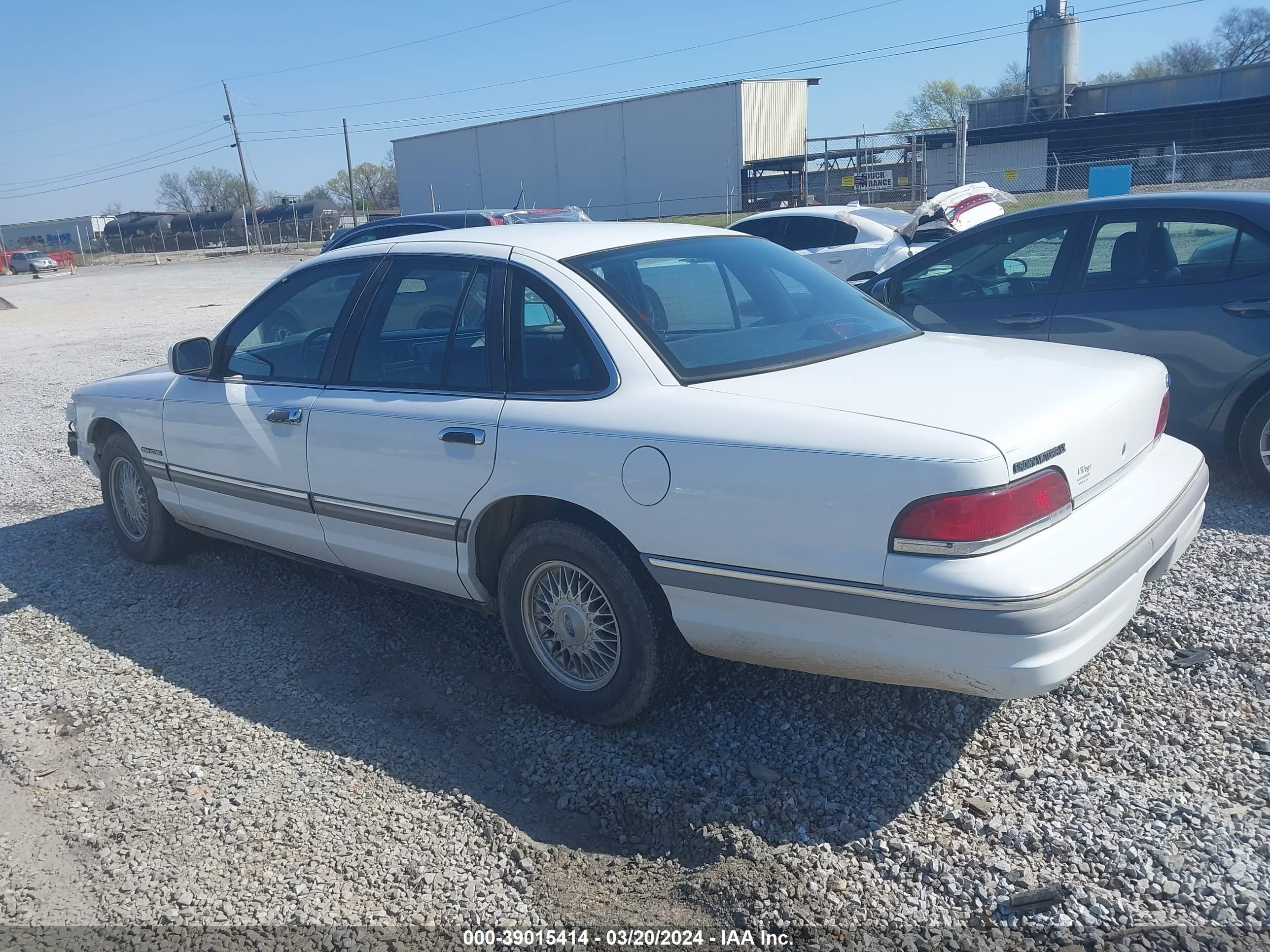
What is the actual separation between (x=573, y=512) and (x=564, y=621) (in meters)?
0.41

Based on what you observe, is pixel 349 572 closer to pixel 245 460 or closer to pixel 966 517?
pixel 245 460

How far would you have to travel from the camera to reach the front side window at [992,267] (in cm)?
623

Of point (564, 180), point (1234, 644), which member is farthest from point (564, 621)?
point (564, 180)

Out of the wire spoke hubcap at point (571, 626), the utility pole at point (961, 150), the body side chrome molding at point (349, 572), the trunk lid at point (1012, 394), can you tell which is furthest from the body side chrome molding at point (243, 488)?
the utility pole at point (961, 150)

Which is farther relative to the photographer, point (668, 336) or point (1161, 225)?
point (1161, 225)

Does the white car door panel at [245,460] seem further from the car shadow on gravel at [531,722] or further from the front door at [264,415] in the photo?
the car shadow on gravel at [531,722]

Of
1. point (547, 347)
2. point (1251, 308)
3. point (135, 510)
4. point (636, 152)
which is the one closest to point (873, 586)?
point (547, 347)

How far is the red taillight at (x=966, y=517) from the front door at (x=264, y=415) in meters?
2.60

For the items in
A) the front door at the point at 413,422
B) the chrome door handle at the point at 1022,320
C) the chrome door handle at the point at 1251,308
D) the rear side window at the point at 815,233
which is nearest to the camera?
the front door at the point at 413,422

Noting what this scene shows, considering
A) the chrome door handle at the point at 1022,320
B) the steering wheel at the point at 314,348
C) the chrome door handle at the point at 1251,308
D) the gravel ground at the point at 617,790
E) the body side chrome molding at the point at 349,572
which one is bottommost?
the gravel ground at the point at 617,790

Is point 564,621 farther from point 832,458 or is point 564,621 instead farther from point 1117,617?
point 1117,617

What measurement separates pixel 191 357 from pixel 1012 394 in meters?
3.74

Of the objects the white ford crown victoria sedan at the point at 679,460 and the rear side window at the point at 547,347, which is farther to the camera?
the rear side window at the point at 547,347

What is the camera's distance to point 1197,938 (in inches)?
99.3
